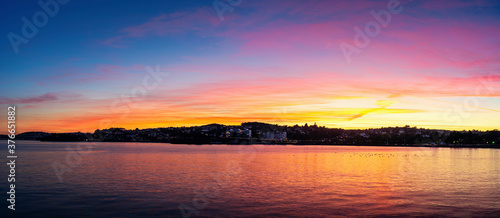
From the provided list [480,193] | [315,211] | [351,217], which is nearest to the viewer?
[351,217]

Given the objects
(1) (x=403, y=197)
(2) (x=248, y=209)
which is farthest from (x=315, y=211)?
(1) (x=403, y=197)

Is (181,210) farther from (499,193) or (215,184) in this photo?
(499,193)

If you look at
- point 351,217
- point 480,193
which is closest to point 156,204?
point 351,217

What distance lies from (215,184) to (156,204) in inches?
531

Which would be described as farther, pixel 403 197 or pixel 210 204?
pixel 403 197

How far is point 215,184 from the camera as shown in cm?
4369

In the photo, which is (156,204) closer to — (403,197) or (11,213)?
(11,213)

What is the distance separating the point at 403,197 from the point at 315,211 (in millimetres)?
12189

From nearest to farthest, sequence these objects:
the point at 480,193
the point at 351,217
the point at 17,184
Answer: the point at 351,217 < the point at 480,193 < the point at 17,184

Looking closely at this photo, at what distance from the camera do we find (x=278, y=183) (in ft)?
148

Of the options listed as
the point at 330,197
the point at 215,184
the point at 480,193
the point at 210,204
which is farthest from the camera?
the point at 215,184

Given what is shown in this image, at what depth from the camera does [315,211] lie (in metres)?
29.1

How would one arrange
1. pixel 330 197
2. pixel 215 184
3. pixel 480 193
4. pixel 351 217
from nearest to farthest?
1. pixel 351 217
2. pixel 330 197
3. pixel 480 193
4. pixel 215 184

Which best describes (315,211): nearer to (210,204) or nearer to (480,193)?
(210,204)
